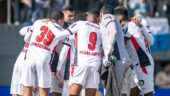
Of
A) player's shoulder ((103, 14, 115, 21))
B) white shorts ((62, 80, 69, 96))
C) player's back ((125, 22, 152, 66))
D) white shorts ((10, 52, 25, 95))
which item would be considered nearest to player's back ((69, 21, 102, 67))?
player's shoulder ((103, 14, 115, 21))

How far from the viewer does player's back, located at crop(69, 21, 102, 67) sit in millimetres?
14992

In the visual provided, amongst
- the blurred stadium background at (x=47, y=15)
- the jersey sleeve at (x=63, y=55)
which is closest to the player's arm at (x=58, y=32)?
the jersey sleeve at (x=63, y=55)

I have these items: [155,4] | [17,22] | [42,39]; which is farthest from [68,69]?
[155,4]

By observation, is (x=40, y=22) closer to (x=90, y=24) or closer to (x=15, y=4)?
(x=90, y=24)

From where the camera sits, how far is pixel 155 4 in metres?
25.3

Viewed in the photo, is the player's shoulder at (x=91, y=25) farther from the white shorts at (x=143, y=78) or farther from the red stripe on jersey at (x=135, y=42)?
the white shorts at (x=143, y=78)

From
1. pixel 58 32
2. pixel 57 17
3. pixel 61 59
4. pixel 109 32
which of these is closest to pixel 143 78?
pixel 61 59

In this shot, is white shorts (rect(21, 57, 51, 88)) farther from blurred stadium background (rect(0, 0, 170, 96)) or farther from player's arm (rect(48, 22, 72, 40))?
blurred stadium background (rect(0, 0, 170, 96))

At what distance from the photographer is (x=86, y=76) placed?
15.1 meters

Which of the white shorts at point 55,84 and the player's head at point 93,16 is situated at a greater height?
Answer: the player's head at point 93,16

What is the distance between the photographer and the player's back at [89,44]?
15.0 meters

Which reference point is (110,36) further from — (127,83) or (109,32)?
(127,83)

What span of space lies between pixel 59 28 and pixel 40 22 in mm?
501

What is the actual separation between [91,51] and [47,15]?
28.8 ft
